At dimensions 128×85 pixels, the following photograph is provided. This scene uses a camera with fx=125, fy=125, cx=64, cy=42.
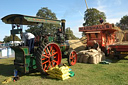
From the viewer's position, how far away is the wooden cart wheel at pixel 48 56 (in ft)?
14.3

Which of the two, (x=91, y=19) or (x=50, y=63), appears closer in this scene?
(x=50, y=63)

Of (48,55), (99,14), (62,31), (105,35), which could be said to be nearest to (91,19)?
(99,14)

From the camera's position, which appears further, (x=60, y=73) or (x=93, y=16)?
(x=93, y=16)

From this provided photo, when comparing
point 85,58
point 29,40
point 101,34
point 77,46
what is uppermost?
point 101,34

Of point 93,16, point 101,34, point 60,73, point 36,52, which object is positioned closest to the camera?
point 60,73

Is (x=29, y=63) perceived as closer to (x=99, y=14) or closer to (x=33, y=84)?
(x=33, y=84)

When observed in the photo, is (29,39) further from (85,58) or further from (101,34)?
(101,34)

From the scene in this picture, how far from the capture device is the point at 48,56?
16.1 feet

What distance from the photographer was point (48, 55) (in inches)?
193

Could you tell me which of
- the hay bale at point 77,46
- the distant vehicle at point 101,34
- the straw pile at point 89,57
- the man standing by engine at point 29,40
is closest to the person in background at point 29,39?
the man standing by engine at point 29,40

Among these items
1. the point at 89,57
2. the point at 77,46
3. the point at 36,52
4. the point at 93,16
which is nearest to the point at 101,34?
the point at 89,57

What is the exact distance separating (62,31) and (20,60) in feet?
13.6

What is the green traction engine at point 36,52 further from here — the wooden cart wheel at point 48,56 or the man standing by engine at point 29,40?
the man standing by engine at point 29,40

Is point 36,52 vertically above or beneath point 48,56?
above
